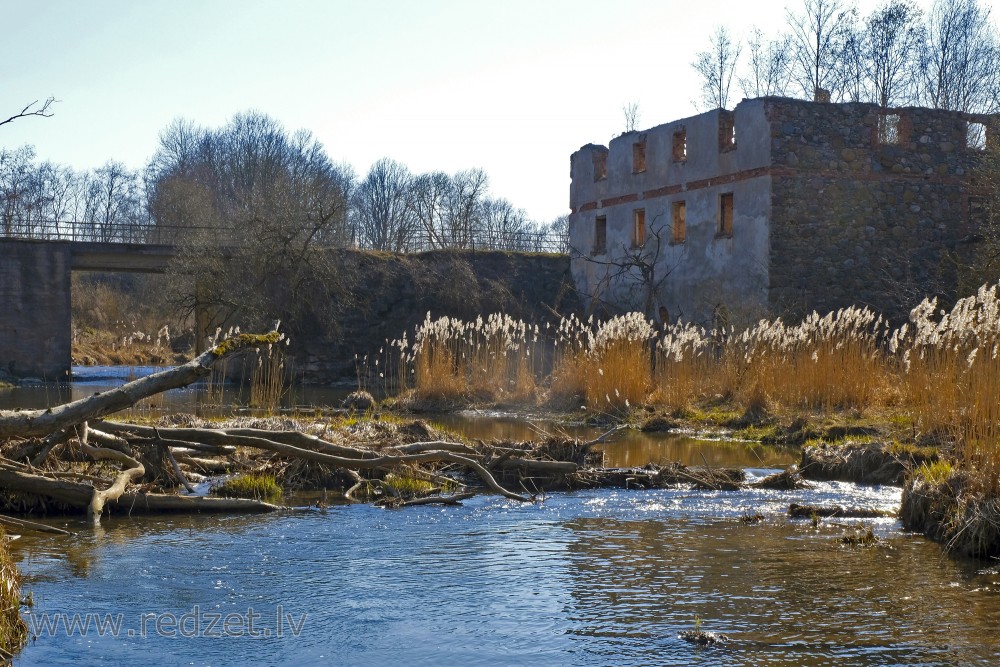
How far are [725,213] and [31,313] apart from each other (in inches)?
→ 791

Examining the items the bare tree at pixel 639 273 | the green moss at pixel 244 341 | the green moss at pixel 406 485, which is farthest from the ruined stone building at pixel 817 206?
the green moss at pixel 244 341

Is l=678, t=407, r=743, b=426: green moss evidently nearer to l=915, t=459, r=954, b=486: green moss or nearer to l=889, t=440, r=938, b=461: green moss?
l=889, t=440, r=938, b=461: green moss

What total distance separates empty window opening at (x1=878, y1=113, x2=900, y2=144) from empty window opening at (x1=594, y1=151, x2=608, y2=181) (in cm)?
761

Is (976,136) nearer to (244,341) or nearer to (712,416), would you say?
(712,416)

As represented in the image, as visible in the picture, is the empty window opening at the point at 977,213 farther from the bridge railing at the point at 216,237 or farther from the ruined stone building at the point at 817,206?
the bridge railing at the point at 216,237

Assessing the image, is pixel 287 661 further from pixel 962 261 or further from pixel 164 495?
pixel 962 261

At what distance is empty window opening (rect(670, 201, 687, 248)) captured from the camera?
90.4 ft

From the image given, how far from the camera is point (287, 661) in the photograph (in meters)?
5.72

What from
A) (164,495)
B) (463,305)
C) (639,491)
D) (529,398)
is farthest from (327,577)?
(463,305)

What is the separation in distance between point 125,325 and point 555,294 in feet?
63.0

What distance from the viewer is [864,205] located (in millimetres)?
24938

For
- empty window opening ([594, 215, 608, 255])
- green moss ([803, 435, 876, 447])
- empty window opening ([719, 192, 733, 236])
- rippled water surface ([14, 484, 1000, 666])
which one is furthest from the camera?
empty window opening ([594, 215, 608, 255])

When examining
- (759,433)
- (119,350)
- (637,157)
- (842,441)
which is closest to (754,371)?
(759,433)

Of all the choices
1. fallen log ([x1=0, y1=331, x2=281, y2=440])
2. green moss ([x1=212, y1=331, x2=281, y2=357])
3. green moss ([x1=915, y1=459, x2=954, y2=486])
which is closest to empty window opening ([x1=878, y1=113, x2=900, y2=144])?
green moss ([x1=915, y1=459, x2=954, y2=486])
